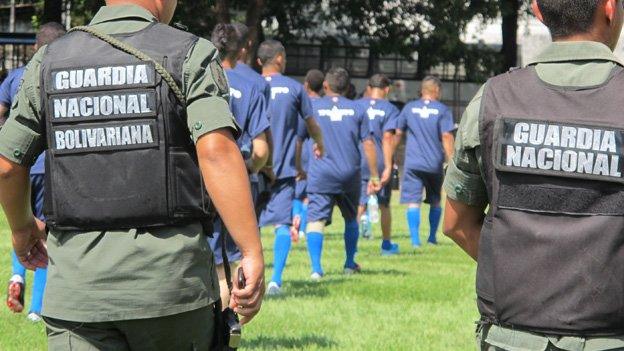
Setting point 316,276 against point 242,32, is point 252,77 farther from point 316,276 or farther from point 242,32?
point 316,276

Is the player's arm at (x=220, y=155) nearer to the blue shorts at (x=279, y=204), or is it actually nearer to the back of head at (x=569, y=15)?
the back of head at (x=569, y=15)

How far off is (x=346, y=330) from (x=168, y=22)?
499 centimetres

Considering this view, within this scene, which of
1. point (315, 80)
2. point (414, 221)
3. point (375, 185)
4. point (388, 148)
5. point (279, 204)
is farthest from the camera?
point (414, 221)

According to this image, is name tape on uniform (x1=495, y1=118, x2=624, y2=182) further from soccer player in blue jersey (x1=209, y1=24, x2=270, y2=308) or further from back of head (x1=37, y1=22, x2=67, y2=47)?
back of head (x1=37, y1=22, x2=67, y2=47)

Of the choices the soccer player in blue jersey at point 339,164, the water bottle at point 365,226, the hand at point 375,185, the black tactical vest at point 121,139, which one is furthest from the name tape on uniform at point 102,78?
the water bottle at point 365,226

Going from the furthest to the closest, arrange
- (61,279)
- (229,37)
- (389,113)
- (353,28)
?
(353,28)
(389,113)
(229,37)
(61,279)

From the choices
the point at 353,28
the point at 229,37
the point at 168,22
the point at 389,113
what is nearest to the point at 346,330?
the point at 229,37

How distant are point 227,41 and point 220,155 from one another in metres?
4.17

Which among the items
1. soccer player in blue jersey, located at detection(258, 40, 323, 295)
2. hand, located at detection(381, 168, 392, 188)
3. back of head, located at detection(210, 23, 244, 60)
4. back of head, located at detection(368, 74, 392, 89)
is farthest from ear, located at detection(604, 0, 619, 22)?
back of head, located at detection(368, 74, 392, 89)

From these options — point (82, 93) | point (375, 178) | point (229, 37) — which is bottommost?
point (375, 178)

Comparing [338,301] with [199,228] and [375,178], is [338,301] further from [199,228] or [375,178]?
[199,228]

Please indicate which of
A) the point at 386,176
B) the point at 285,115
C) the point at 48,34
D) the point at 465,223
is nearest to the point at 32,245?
the point at 465,223

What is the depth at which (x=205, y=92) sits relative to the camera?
4008mm

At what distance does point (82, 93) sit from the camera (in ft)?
13.6
